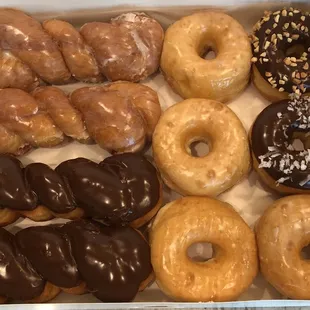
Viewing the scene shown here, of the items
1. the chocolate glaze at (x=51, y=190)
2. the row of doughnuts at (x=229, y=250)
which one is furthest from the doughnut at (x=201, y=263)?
the chocolate glaze at (x=51, y=190)

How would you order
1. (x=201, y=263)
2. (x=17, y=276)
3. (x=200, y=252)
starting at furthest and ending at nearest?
(x=200, y=252) < (x=201, y=263) < (x=17, y=276)

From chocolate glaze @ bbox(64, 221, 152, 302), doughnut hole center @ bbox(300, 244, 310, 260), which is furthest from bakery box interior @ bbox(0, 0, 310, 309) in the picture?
doughnut hole center @ bbox(300, 244, 310, 260)

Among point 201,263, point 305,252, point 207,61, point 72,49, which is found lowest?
point 305,252

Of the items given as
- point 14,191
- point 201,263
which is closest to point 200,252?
point 201,263

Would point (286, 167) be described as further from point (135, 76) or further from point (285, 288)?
point (135, 76)

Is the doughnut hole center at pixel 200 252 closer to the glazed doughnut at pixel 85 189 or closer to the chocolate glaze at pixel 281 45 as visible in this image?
the glazed doughnut at pixel 85 189

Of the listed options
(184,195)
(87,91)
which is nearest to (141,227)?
(184,195)

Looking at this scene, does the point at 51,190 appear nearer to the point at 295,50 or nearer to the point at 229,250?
the point at 229,250
